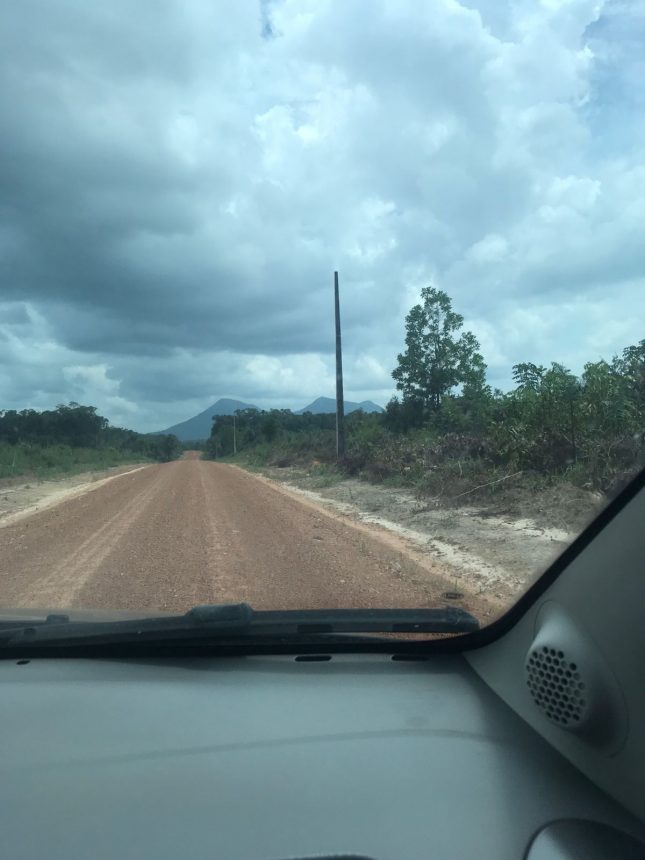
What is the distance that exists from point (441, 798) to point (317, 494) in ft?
67.2

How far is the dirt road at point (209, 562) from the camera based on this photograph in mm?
7000

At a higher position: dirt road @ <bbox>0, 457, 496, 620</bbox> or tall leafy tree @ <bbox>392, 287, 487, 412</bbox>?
tall leafy tree @ <bbox>392, 287, 487, 412</bbox>

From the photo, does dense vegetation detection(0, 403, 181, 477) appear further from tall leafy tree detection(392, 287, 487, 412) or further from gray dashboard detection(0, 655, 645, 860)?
gray dashboard detection(0, 655, 645, 860)

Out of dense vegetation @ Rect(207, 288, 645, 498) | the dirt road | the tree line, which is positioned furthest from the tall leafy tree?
the tree line

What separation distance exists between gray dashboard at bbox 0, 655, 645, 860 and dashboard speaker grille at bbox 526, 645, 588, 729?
0.15m

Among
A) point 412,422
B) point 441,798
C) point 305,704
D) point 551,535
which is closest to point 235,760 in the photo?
point 305,704

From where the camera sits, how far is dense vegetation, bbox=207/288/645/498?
10.5 meters

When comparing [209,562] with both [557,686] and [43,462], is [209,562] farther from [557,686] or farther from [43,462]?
[43,462]

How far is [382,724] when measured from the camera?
117 inches

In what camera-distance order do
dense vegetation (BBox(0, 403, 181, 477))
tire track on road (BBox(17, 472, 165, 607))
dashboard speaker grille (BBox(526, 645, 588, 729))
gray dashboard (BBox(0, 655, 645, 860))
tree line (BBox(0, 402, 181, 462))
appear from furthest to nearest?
tree line (BBox(0, 402, 181, 462)) → dense vegetation (BBox(0, 403, 181, 477)) → tire track on road (BBox(17, 472, 165, 607)) → dashboard speaker grille (BBox(526, 645, 588, 729)) → gray dashboard (BBox(0, 655, 645, 860))

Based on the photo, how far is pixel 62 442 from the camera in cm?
6662

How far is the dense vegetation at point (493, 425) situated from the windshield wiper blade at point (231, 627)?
1081 millimetres

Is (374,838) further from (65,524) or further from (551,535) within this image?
(65,524)

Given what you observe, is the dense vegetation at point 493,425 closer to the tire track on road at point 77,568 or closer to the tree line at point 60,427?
the tire track on road at point 77,568
